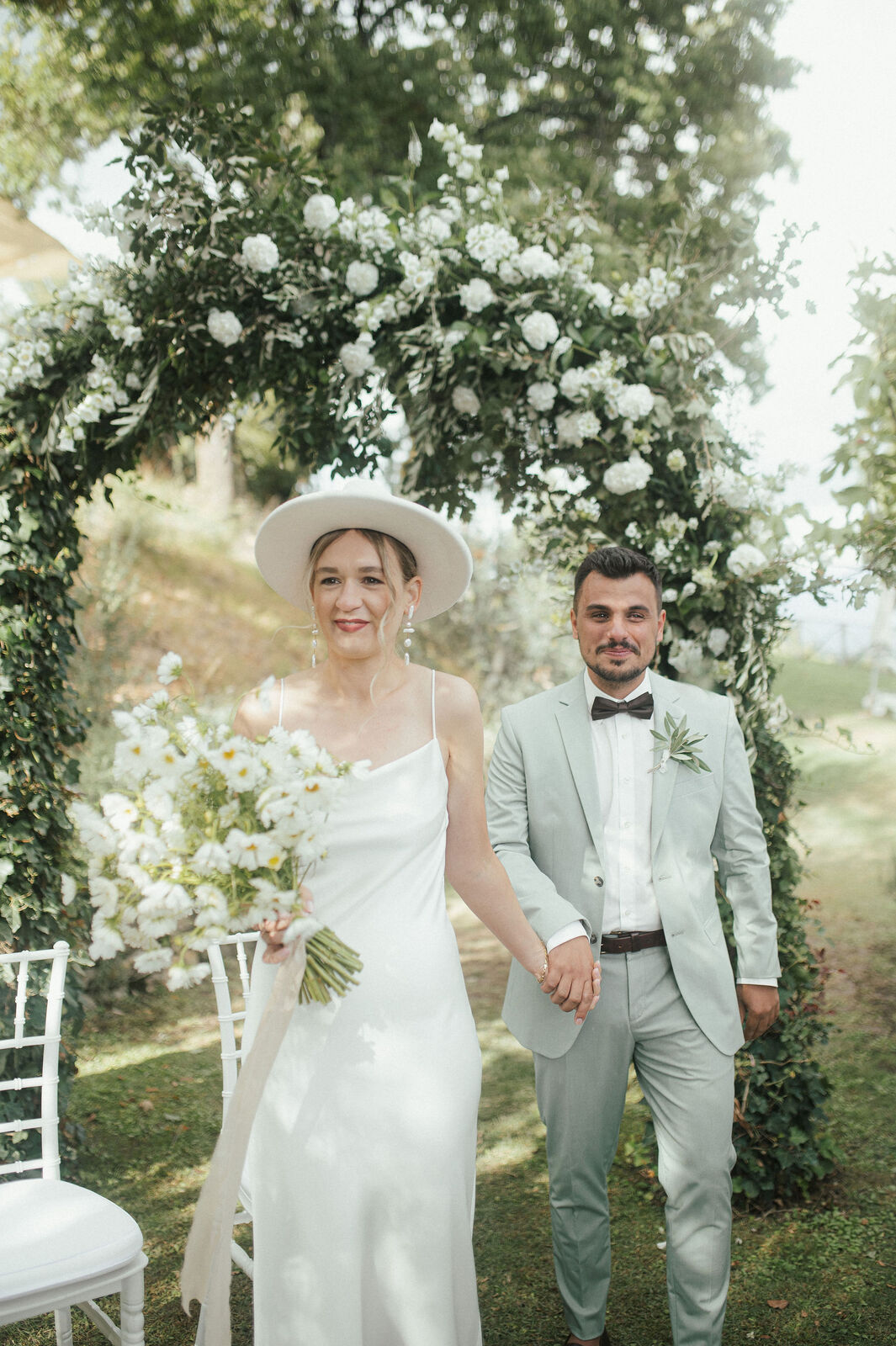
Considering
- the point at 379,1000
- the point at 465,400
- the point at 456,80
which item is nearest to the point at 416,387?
the point at 465,400

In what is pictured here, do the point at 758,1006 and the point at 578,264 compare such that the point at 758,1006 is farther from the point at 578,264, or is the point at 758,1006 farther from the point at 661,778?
the point at 578,264

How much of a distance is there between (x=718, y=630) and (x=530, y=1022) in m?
1.58

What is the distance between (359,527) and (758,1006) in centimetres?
176

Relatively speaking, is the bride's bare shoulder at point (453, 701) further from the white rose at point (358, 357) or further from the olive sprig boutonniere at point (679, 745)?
the white rose at point (358, 357)

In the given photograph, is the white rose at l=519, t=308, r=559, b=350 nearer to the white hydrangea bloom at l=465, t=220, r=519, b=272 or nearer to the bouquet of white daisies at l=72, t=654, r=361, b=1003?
the white hydrangea bloom at l=465, t=220, r=519, b=272

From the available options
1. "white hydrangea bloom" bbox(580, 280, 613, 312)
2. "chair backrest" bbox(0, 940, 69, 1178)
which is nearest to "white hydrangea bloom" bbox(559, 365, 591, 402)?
"white hydrangea bloom" bbox(580, 280, 613, 312)

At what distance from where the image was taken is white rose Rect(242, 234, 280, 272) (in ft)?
11.6

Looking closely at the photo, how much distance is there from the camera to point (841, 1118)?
4.64m

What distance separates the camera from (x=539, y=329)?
353 centimetres

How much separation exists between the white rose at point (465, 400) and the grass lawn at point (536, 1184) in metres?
1.76

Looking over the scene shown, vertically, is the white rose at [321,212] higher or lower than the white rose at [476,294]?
higher

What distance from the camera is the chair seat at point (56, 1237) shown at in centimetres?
206

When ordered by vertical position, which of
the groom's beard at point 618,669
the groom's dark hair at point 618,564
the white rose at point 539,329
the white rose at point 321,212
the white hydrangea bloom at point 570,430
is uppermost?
the white rose at point 321,212

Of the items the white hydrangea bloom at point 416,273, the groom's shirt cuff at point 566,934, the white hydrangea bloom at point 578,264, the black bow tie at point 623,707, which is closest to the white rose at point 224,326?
the white hydrangea bloom at point 416,273
